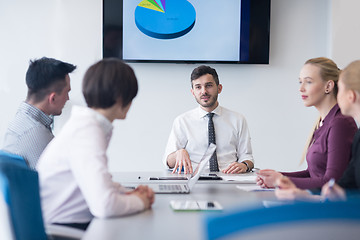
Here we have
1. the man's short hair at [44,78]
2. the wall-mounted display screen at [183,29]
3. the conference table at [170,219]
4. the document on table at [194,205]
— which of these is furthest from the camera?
the wall-mounted display screen at [183,29]

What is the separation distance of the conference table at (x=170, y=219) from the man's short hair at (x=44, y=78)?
108 cm

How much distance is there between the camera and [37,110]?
2479mm

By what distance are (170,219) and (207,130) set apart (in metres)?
2.10

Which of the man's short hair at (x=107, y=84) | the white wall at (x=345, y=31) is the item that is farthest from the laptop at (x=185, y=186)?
the white wall at (x=345, y=31)

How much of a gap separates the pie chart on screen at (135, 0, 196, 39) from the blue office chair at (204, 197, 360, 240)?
4.03 metres

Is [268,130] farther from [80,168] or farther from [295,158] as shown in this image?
[80,168]

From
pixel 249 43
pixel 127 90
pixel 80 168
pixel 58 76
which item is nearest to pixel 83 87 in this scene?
pixel 127 90

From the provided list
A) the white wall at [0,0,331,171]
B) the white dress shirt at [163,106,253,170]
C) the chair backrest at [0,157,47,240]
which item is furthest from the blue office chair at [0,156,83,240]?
the white wall at [0,0,331,171]

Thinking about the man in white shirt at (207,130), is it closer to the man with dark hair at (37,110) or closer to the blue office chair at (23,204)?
the man with dark hair at (37,110)

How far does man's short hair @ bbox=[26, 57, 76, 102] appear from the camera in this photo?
2590 millimetres

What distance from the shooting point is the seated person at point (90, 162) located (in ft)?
5.04

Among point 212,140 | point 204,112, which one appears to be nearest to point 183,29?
point 204,112

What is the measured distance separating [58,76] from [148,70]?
1.96 meters

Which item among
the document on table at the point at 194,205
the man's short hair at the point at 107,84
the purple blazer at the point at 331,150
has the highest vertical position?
the man's short hair at the point at 107,84
